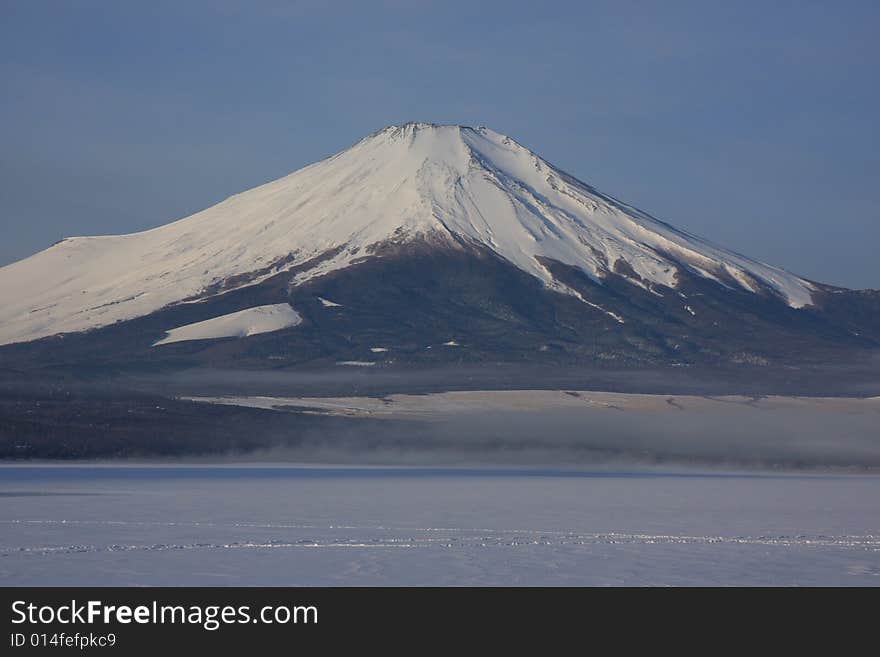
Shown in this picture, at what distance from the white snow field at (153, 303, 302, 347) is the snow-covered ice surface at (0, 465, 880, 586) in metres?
108

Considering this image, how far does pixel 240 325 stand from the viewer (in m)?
171

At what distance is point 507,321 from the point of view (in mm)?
177125

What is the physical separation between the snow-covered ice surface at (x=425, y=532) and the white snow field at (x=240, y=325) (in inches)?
4249

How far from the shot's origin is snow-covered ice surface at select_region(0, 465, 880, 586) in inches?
1233

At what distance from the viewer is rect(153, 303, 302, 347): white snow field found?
16750cm

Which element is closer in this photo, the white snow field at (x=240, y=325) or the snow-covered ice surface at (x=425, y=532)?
the snow-covered ice surface at (x=425, y=532)

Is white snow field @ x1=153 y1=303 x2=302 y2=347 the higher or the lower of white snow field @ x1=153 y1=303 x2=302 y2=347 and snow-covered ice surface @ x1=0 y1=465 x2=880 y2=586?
the higher

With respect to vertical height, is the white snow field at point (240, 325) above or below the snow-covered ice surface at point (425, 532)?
above

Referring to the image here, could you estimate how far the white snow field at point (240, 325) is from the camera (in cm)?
16750

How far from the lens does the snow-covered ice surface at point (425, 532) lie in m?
31.3

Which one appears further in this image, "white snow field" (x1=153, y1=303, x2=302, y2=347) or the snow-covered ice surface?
"white snow field" (x1=153, y1=303, x2=302, y2=347)

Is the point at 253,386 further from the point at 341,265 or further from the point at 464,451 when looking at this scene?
the point at 341,265
